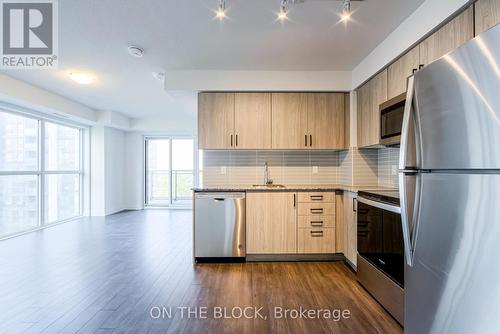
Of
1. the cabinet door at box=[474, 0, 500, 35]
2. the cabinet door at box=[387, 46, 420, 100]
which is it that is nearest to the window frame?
the cabinet door at box=[387, 46, 420, 100]

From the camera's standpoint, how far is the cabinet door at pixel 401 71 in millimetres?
2111

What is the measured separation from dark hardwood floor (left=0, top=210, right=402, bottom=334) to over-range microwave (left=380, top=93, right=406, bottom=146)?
1.50m

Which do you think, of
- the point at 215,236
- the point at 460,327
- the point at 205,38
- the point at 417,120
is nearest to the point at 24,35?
the point at 205,38

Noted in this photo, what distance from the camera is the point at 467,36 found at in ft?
5.15

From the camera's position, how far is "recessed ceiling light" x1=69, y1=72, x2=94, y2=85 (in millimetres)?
3463

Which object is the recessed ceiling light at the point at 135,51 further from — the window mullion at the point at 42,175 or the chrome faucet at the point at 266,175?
the window mullion at the point at 42,175

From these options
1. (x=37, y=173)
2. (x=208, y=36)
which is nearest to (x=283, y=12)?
(x=208, y=36)

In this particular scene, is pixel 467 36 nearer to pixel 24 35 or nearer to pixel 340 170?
pixel 340 170

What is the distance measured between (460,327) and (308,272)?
1940mm

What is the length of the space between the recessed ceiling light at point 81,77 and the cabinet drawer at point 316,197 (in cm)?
341

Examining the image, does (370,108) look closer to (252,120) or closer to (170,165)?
(252,120)

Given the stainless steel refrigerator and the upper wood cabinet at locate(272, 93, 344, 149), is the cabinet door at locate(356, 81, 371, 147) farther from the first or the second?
the stainless steel refrigerator

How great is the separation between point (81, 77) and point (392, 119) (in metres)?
4.03

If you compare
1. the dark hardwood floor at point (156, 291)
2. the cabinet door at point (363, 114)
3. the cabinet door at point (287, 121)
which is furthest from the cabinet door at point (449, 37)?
the dark hardwood floor at point (156, 291)
